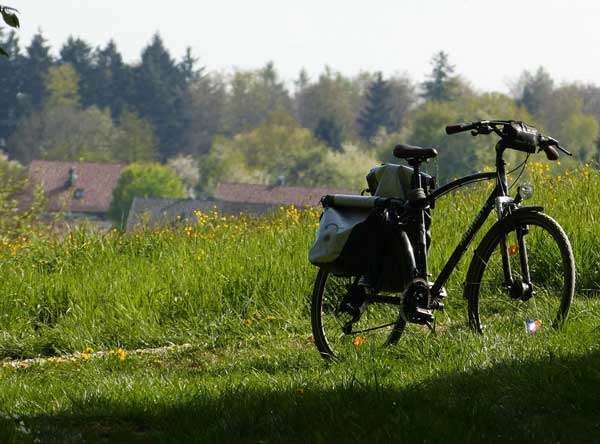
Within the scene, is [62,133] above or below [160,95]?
below

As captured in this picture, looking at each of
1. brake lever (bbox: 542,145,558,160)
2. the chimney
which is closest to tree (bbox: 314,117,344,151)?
the chimney

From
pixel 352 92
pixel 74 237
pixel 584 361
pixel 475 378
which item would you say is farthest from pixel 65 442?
pixel 352 92

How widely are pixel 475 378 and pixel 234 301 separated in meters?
3.91

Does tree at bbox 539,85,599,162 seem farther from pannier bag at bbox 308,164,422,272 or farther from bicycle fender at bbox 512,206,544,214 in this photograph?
bicycle fender at bbox 512,206,544,214

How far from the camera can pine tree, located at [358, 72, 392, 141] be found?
126 m

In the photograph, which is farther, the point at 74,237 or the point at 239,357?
the point at 74,237

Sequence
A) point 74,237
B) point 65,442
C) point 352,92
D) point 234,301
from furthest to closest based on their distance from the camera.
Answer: point 352,92 < point 74,237 < point 234,301 < point 65,442

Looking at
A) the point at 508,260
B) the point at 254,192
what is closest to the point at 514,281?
the point at 508,260

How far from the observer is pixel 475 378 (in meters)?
4.98

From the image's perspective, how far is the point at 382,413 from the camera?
442 centimetres

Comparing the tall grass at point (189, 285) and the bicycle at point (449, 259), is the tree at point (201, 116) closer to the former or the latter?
the tall grass at point (189, 285)

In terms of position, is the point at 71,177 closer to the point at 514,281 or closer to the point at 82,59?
the point at 82,59

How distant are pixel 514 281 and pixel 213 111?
133 meters

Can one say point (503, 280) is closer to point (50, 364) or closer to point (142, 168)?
point (50, 364)
